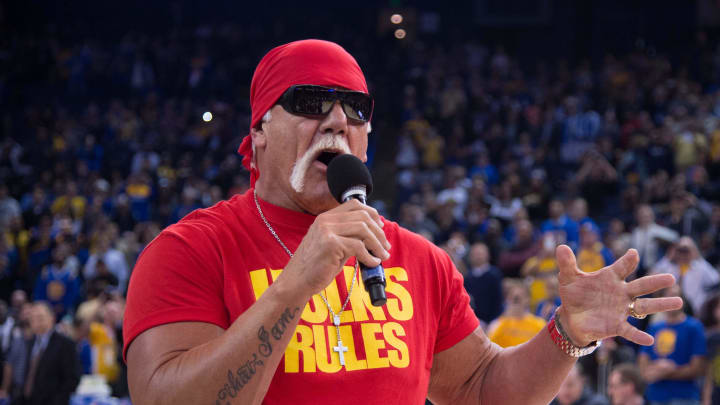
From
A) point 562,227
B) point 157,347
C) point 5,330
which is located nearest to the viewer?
point 157,347

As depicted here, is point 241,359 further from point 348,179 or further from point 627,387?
point 627,387

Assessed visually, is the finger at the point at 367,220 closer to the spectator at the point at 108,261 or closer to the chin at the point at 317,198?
the chin at the point at 317,198

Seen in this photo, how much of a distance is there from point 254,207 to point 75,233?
10834 millimetres

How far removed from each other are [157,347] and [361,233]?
49cm

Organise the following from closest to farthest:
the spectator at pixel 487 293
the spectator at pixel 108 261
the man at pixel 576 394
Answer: the man at pixel 576 394, the spectator at pixel 487 293, the spectator at pixel 108 261

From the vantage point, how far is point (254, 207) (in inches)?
84.2

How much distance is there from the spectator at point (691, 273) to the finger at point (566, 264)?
5.68 metres

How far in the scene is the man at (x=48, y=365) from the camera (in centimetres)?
747

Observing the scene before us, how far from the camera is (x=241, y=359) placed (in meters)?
1.62

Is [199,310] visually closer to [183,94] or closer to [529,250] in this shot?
[529,250]

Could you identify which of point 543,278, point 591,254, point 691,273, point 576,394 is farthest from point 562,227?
point 576,394

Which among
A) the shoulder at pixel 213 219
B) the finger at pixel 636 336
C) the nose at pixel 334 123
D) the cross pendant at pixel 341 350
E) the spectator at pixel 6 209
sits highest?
the nose at pixel 334 123

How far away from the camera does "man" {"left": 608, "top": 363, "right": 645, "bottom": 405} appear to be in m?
4.99

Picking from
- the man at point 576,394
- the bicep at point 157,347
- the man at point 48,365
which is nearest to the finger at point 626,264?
the bicep at point 157,347
